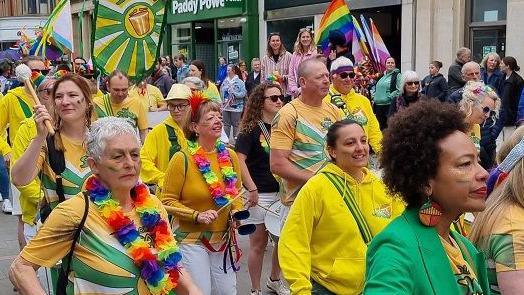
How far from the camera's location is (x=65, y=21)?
38.0 feet

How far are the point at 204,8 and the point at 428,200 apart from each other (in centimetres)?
2557

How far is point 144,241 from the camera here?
10.2 ft

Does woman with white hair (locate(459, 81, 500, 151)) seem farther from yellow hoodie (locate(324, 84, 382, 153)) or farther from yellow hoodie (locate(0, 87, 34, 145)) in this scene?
yellow hoodie (locate(0, 87, 34, 145))

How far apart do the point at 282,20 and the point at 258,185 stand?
685 inches

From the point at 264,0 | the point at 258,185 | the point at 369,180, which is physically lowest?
the point at 258,185

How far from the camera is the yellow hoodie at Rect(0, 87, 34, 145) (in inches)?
279

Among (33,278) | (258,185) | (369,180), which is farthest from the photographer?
(258,185)

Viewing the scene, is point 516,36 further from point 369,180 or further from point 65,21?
point 369,180

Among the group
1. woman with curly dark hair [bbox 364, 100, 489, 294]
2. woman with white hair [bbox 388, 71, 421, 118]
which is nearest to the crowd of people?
woman with curly dark hair [bbox 364, 100, 489, 294]

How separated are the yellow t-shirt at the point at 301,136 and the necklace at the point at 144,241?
208 centimetres

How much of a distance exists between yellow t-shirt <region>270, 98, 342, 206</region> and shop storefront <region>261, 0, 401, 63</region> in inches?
506

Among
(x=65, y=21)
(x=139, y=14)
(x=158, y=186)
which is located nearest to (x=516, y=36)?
(x=65, y=21)

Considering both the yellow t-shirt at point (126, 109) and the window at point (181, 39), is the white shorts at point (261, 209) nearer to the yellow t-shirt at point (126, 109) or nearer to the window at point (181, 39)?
the yellow t-shirt at point (126, 109)

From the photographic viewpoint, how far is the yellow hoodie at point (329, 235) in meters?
3.51
